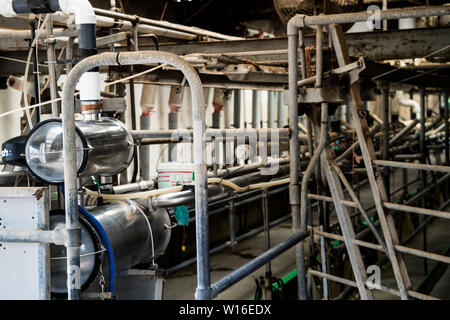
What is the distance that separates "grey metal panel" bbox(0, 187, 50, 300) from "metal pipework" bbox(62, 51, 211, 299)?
14 centimetres

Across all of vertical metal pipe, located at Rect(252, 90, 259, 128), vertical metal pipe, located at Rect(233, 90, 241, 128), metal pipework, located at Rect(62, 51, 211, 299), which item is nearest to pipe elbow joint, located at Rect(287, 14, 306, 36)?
metal pipework, located at Rect(62, 51, 211, 299)

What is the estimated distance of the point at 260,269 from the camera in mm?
6273

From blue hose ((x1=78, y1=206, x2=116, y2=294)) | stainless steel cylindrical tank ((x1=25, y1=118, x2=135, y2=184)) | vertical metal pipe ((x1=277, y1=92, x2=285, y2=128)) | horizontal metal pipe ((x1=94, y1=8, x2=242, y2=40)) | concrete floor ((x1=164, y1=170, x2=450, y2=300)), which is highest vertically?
horizontal metal pipe ((x1=94, y1=8, x2=242, y2=40))

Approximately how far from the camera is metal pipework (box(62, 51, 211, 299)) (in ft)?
6.15

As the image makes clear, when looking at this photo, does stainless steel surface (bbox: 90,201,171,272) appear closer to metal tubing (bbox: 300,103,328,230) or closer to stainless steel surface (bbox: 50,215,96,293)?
stainless steel surface (bbox: 50,215,96,293)

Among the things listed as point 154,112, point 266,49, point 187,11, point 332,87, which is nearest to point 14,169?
point 332,87

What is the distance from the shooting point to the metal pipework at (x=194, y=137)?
1.88 metres

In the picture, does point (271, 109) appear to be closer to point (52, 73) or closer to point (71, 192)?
point (52, 73)

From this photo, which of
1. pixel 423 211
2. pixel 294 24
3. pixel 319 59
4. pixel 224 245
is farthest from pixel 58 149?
pixel 224 245

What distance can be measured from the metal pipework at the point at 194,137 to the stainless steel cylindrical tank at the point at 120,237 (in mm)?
390

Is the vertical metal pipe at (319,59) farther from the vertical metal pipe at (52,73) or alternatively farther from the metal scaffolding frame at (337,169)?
the vertical metal pipe at (52,73)

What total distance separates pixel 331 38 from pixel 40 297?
2.19 metres

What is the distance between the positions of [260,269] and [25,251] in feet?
14.6

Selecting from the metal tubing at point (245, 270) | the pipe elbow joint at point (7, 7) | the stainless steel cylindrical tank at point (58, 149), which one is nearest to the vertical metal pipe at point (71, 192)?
the stainless steel cylindrical tank at point (58, 149)
